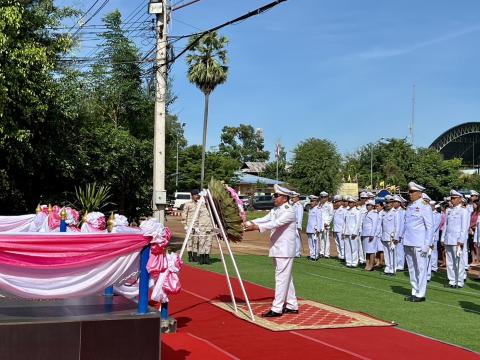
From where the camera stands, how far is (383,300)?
10.3m

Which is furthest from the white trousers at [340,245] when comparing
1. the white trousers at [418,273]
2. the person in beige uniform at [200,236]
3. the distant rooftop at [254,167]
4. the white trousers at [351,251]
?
the distant rooftop at [254,167]

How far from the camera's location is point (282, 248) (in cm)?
877

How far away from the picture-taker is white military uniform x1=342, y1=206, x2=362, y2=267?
16.0 metres

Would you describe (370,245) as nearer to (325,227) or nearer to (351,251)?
(351,251)

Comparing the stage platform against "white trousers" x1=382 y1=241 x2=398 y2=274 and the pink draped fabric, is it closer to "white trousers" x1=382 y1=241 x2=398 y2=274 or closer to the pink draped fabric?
the pink draped fabric

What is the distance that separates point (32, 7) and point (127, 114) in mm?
6174

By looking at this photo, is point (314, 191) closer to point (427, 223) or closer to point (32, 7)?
point (32, 7)

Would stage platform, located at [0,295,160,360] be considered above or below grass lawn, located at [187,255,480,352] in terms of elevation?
above

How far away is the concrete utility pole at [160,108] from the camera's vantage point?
14.7 metres

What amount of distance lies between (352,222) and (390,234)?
2.12 m

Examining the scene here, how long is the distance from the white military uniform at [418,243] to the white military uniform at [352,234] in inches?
214

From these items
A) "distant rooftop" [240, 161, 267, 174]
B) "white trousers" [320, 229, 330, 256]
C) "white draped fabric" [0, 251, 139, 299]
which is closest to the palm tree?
"white trousers" [320, 229, 330, 256]

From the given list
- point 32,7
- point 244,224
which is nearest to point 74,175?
point 32,7

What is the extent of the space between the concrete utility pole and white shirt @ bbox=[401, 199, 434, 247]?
6308 mm
